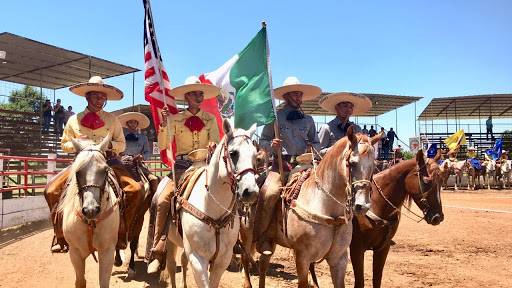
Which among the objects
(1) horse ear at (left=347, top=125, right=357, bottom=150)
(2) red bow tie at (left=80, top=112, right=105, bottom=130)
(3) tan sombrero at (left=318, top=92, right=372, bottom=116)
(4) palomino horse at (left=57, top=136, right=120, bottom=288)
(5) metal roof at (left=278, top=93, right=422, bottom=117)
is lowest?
(4) palomino horse at (left=57, top=136, right=120, bottom=288)

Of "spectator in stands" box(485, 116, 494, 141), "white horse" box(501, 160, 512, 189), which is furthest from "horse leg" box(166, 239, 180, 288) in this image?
"spectator in stands" box(485, 116, 494, 141)

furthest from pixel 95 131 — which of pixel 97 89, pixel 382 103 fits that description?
pixel 382 103

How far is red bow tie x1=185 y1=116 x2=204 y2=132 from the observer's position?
600 cm

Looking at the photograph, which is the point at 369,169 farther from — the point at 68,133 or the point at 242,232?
the point at 68,133

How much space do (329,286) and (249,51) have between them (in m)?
4.00

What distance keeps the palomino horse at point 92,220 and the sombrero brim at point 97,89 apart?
1.36 metres

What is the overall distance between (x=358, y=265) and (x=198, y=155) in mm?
2616

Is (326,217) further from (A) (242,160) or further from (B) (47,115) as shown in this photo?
(B) (47,115)

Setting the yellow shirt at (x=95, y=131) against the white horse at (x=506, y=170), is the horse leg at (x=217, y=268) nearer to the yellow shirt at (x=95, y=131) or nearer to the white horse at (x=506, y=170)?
the yellow shirt at (x=95, y=131)

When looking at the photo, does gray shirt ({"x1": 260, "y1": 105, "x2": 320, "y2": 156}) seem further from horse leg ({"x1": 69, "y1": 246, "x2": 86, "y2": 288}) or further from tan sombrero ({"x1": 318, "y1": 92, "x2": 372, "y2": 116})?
horse leg ({"x1": 69, "y1": 246, "x2": 86, "y2": 288})

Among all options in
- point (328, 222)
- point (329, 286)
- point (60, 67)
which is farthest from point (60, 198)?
point (60, 67)

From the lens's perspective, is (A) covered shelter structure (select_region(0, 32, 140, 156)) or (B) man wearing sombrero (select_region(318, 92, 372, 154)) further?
(A) covered shelter structure (select_region(0, 32, 140, 156))

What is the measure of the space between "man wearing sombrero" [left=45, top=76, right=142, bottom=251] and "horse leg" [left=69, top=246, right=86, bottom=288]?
1.90 ft

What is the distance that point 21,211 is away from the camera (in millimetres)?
11992
